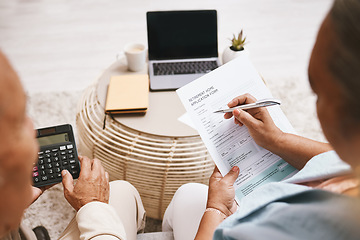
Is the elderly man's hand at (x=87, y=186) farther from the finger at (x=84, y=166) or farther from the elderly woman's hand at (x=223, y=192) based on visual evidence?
the elderly woman's hand at (x=223, y=192)

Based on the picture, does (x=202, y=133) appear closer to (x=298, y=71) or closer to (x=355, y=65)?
(x=355, y=65)

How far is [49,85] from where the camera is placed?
81.6 inches

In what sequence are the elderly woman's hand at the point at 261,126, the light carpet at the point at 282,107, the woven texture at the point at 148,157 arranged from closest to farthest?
the elderly woman's hand at the point at 261,126
the woven texture at the point at 148,157
the light carpet at the point at 282,107

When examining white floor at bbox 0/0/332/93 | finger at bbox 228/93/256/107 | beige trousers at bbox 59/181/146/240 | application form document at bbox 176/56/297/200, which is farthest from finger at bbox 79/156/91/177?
white floor at bbox 0/0/332/93

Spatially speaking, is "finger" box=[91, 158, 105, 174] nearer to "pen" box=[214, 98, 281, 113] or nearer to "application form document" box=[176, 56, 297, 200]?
"application form document" box=[176, 56, 297, 200]

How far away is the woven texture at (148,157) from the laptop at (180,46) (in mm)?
285

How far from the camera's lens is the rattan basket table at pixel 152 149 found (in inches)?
47.4

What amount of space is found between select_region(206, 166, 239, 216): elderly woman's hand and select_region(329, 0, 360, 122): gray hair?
1.65ft

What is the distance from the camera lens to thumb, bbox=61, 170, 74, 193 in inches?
36.7

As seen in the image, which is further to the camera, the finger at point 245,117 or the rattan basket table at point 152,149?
the rattan basket table at point 152,149

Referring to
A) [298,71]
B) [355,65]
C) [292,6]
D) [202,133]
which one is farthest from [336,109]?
[292,6]

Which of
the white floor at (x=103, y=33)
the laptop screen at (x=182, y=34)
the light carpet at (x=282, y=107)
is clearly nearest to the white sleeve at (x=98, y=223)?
the light carpet at (x=282, y=107)

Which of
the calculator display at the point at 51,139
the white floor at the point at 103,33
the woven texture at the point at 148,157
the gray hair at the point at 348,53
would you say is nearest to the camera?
the gray hair at the point at 348,53

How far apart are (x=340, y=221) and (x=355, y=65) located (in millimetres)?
217
